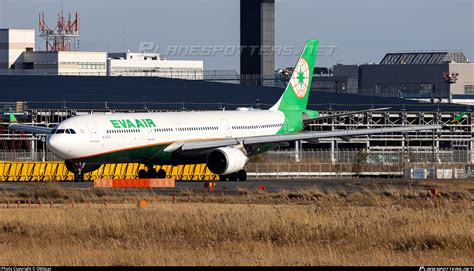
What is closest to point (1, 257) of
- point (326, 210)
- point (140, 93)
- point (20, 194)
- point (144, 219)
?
point (144, 219)

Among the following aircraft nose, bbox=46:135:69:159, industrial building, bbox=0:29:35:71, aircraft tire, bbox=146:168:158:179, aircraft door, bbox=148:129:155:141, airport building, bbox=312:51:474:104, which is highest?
industrial building, bbox=0:29:35:71

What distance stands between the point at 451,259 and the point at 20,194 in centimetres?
2799

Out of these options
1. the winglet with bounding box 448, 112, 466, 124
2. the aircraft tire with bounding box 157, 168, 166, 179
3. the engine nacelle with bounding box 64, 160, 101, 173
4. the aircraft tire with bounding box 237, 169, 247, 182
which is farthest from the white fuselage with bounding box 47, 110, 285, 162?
the winglet with bounding box 448, 112, 466, 124

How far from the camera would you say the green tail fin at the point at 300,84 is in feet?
254

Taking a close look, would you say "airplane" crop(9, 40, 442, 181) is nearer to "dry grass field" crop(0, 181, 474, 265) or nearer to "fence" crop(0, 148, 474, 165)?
"fence" crop(0, 148, 474, 165)

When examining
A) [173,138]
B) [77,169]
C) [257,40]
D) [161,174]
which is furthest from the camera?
[257,40]

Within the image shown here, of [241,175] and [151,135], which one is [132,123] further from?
[241,175]

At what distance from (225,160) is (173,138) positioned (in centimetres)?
372

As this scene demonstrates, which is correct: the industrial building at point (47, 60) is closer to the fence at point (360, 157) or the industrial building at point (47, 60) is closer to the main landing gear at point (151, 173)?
the fence at point (360, 157)

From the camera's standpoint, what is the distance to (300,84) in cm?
7938

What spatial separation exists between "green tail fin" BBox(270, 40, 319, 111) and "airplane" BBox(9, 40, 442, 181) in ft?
4.23

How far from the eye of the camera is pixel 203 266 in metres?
26.5

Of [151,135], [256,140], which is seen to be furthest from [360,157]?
[151,135]

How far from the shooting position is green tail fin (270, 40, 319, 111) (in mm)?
77438
